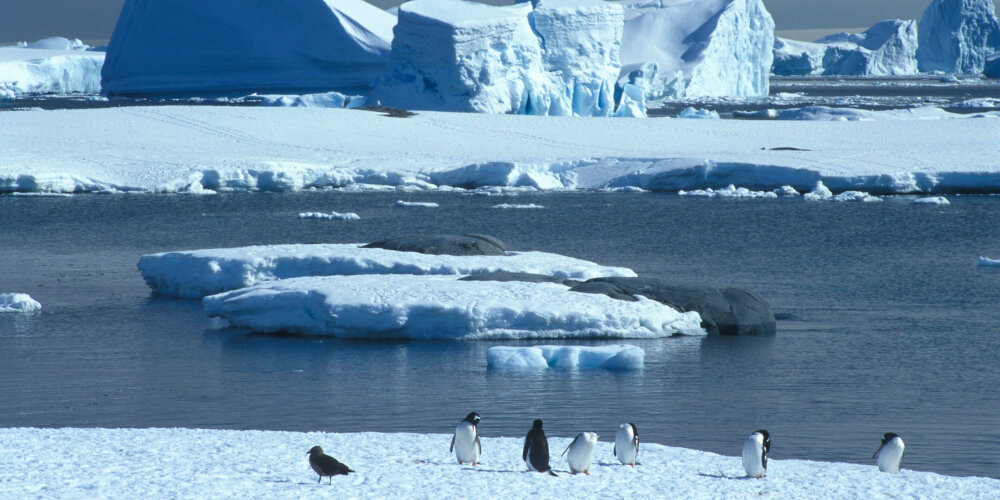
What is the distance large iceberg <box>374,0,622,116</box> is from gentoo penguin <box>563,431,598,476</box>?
76.5 feet

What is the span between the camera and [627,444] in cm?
550

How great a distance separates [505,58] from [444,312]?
21.0 m

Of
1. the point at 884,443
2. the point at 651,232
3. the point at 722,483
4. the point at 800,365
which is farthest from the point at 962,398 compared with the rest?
the point at 651,232

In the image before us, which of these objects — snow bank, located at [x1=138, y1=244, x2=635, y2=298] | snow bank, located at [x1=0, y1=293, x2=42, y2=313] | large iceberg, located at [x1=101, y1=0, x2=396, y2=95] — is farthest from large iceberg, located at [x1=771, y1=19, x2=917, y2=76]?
snow bank, located at [x1=0, y1=293, x2=42, y2=313]

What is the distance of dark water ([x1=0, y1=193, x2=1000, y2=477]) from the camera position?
694 cm

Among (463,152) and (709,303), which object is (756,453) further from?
(463,152)

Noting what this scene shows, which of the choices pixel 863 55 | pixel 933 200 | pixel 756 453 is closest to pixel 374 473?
pixel 756 453

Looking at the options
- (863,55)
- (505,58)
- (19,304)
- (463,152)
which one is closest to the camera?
(19,304)

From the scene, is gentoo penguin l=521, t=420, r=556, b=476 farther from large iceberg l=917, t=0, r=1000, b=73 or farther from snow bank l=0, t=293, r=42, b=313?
large iceberg l=917, t=0, r=1000, b=73

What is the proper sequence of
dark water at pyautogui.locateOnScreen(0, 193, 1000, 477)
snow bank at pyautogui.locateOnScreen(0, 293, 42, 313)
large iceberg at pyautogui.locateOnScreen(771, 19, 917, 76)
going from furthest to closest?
large iceberg at pyautogui.locateOnScreen(771, 19, 917, 76), snow bank at pyautogui.locateOnScreen(0, 293, 42, 313), dark water at pyautogui.locateOnScreen(0, 193, 1000, 477)

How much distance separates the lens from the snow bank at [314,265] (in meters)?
10.9

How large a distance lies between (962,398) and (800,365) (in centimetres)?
127

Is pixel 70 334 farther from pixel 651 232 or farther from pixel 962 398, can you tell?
pixel 651 232

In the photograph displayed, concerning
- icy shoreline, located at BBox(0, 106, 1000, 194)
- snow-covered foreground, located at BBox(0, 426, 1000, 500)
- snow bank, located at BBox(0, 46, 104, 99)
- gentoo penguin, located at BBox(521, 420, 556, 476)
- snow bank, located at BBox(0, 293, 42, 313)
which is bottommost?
snow bank, located at BBox(0, 293, 42, 313)
